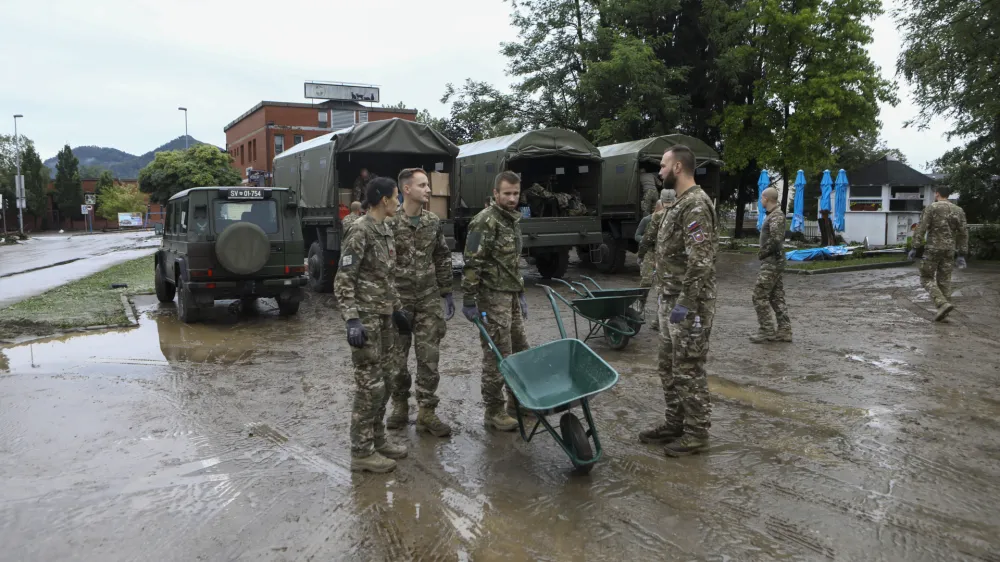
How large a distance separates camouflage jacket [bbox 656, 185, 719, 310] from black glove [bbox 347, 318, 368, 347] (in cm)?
208

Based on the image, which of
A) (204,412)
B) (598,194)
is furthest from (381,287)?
(598,194)

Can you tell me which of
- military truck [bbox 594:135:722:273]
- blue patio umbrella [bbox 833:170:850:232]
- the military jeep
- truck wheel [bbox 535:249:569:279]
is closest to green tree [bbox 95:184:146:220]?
military truck [bbox 594:135:722:273]

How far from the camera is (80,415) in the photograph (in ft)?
19.1

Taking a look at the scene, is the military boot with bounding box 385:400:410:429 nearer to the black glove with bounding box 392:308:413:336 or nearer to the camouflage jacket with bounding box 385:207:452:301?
the black glove with bounding box 392:308:413:336

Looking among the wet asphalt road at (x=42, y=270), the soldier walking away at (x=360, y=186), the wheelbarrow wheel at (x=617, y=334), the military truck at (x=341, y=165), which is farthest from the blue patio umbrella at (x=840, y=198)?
the wet asphalt road at (x=42, y=270)

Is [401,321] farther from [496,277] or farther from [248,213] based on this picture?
[248,213]

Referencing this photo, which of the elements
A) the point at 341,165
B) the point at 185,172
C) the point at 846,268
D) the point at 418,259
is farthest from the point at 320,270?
the point at 185,172

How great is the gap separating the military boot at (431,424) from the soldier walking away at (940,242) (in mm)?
7546

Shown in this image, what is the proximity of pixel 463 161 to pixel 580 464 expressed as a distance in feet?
41.3

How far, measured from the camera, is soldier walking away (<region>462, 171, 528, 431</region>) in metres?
5.29

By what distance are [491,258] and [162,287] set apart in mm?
8684

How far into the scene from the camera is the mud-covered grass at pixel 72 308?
9.64 m

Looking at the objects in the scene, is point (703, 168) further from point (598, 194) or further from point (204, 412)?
point (204, 412)

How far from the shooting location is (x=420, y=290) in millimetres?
5281
